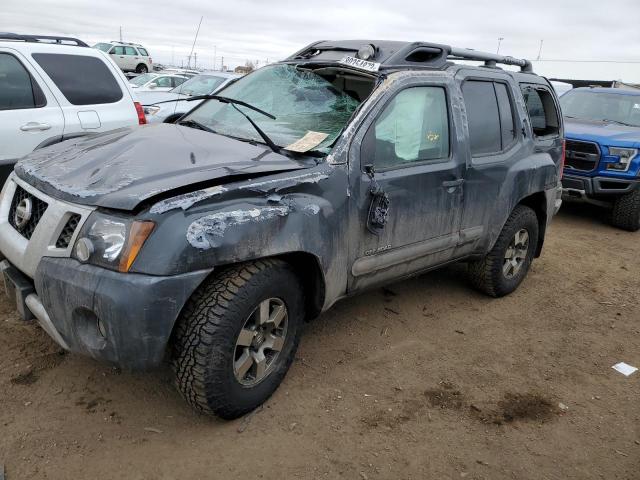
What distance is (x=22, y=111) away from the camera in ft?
16.4

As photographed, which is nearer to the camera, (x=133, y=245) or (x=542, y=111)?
(x=133, y=245)

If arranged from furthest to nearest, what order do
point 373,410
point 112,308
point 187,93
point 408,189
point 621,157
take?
point 187,93
point 621,157
point 408,189
point 373,410
point 112,308

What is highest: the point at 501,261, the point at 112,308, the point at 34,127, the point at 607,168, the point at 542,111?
the point at 542,111

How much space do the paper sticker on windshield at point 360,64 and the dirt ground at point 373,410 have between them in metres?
1.77

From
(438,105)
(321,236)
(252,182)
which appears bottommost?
(321,236)

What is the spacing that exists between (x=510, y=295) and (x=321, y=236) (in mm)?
2687

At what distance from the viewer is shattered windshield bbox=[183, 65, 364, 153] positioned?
3.18 m

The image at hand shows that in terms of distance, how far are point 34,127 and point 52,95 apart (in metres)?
0.40

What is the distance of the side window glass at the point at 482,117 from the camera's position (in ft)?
12.8

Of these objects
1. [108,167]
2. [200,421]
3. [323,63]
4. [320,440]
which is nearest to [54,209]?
[108,167]

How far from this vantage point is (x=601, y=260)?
243 inches

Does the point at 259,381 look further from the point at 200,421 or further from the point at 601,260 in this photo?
the point at 601,260

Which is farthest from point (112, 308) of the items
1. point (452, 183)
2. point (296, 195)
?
point (452, 183)

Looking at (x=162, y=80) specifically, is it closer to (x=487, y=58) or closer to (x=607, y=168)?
(x=607, y=168)
